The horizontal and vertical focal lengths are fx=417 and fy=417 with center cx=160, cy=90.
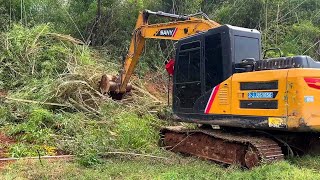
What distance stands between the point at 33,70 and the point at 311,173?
25.5 ft

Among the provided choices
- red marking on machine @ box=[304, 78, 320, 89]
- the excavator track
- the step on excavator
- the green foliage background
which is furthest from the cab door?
the green foliage background

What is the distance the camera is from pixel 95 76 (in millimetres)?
10391

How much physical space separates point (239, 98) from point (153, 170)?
176cm

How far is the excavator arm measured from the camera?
809cm

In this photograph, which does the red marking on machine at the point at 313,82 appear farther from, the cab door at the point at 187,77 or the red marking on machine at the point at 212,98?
the cab door at the point at 187,77

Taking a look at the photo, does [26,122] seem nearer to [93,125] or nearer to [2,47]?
[93,125]

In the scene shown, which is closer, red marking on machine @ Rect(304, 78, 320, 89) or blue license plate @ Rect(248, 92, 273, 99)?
red marking on machine @ Rect(304, 78, 320, 89)

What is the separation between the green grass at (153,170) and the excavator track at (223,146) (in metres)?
0.24

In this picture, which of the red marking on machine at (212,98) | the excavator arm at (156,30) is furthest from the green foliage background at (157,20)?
the red marking on machine at (212,98)

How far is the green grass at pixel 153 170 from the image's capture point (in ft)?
18.1

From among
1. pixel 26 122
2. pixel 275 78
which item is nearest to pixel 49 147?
pixel 26 122

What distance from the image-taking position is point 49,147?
7.45 meters

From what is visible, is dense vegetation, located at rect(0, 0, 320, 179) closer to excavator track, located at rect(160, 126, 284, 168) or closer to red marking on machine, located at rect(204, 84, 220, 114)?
excavator track, located at rect(160, 126, 284, 168)

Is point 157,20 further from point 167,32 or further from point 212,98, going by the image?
point 212,98
